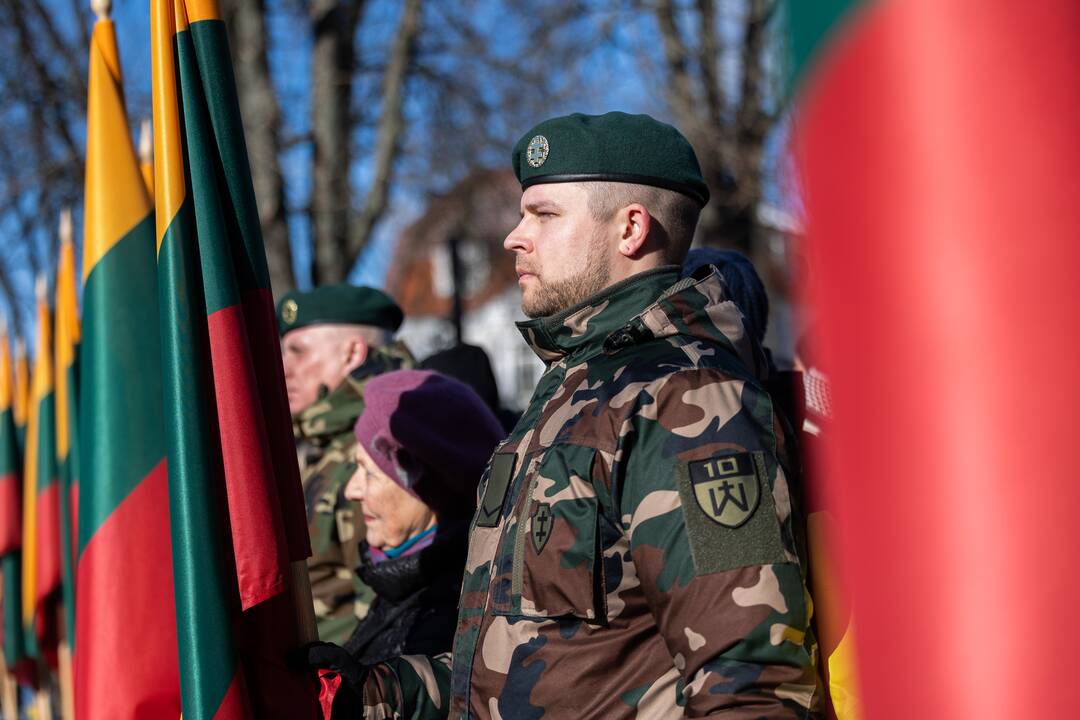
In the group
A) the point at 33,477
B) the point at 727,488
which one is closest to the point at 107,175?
the point at 727,488

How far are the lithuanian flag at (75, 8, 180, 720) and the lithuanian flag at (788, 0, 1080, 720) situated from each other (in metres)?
2.10

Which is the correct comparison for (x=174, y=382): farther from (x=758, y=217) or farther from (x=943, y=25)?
(x=758, y=217)

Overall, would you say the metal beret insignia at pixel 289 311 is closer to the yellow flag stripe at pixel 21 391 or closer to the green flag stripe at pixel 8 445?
the green flag stripe at pixel 8 445

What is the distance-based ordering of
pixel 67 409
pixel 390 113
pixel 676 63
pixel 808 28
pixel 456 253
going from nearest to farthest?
pixel 808 28, pixel 67 409, pixel 456 253, pixel 390 113, pixel 676 63

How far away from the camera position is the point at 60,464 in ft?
20.3

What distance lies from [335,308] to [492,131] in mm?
8569

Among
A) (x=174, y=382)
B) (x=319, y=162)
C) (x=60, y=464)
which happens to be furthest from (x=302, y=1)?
(x=174, y=382)

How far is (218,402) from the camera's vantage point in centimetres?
232

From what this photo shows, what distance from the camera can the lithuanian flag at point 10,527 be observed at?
6504mm

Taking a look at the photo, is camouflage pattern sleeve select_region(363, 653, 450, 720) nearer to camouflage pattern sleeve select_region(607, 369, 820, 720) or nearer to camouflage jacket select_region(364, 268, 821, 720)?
camouflage jacket select_region(364, 268, 821, 720)

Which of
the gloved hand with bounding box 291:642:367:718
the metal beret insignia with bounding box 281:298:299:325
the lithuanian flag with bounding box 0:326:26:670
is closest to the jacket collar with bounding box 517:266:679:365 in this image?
the gloved hand with bounding box 291:642:367:718

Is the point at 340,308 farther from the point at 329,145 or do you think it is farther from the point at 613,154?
the point at 329,145

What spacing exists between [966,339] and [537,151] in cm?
191

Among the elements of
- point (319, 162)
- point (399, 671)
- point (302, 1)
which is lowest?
point (399, 671)
